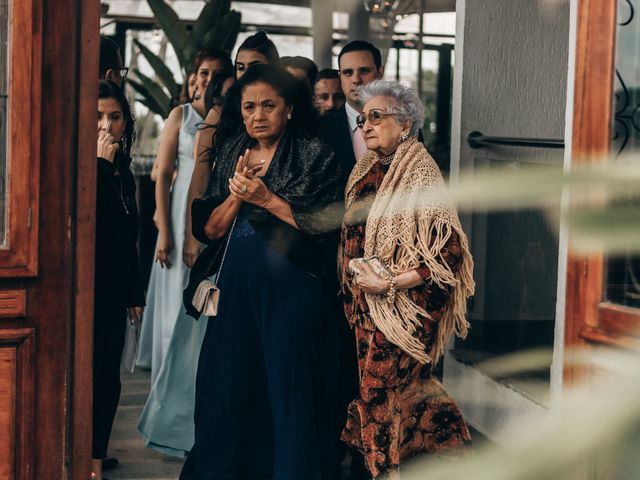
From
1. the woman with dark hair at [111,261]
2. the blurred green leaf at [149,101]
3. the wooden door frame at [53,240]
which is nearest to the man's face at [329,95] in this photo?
the woman with dark hair at [111,261]

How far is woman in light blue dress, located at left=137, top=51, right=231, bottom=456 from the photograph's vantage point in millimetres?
5066

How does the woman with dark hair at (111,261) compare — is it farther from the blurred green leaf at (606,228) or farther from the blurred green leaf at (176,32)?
the blurred green leaf at (176,32)

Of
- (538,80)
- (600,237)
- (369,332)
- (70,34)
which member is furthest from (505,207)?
(538,80)

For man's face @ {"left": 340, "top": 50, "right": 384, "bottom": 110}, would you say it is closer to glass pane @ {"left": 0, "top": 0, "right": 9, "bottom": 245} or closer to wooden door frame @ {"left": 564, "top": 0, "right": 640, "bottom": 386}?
glass pane @ {"left": 0, "top": 0, "right": 9, "bottom": 245}

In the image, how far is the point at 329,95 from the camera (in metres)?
5.23

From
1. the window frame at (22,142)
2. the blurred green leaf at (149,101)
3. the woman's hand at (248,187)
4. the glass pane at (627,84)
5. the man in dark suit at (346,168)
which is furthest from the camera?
the blurred green leaf at (149,101)

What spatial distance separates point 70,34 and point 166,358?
1.97m

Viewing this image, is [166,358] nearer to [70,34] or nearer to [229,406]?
[229,406]

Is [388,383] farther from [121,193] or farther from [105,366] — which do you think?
[121,193]

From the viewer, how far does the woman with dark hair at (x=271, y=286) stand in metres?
4.23

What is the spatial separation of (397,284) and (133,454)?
1.84 m

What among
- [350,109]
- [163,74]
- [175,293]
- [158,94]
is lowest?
[175,293]

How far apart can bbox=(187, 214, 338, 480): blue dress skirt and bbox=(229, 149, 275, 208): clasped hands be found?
6.6 inches

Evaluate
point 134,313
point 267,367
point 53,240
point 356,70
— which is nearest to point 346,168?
point 356,70
